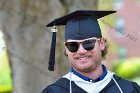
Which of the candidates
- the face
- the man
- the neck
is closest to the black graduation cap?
the man

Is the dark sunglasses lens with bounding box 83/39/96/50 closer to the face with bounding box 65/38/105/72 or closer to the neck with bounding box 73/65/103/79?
the face with bounding box 65/38/105/72

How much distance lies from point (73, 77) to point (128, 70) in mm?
25420

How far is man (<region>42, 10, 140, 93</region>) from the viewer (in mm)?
4801

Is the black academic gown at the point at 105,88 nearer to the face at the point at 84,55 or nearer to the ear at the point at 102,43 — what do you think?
the face at the point at 84,55

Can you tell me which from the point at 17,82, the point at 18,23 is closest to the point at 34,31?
the point at 18,23

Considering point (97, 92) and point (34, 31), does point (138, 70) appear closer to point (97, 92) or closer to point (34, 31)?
point (34, 31)

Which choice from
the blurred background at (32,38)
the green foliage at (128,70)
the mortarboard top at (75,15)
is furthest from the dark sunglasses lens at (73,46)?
the green foliage at (128,70)

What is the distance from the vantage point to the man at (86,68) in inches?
189

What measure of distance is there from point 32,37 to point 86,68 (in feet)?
12.9

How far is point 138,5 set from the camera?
142ft

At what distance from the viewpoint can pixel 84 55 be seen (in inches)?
188

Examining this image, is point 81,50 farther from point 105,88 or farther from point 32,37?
point 32,37

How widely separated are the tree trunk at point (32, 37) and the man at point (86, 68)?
338 cm

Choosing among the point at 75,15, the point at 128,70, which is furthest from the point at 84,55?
the point at 128,70
